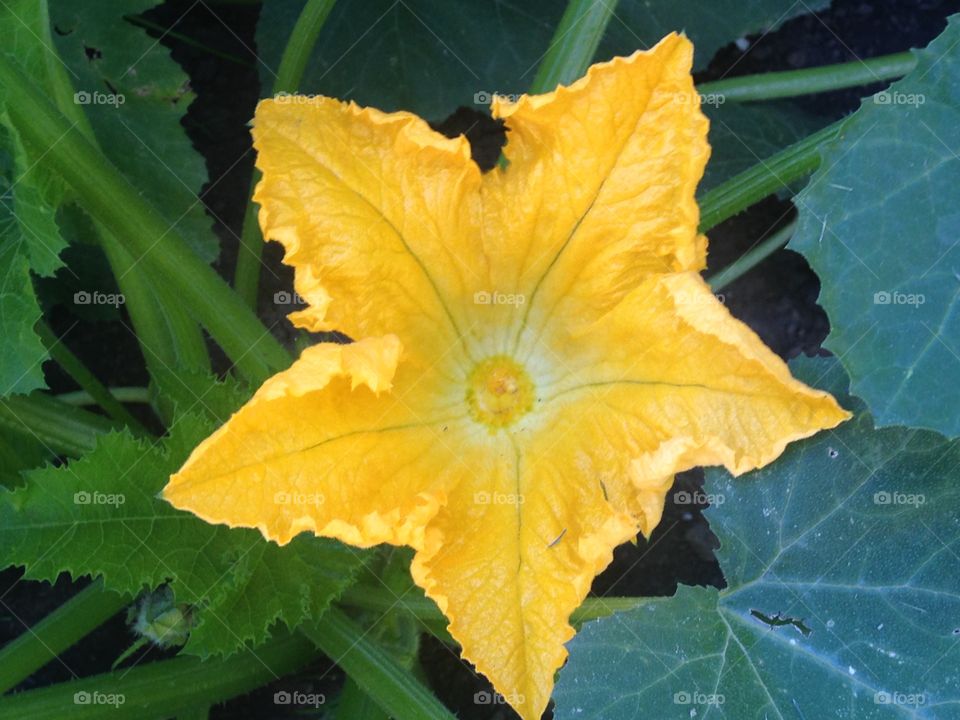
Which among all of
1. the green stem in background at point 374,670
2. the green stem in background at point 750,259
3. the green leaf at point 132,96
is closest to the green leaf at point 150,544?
the green stem in background at point 374,670

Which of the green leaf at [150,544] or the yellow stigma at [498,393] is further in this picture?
the yellow stigma at [498,393]

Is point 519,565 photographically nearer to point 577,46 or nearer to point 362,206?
point 362,206

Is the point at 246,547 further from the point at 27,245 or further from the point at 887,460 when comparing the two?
the point at 887,460

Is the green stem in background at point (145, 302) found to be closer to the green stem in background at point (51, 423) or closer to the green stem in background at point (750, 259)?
the green stem in background at point (51, 423)

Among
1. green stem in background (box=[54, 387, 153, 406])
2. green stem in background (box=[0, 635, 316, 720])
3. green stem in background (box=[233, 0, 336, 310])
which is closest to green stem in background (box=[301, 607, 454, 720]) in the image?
green stem in background (box=[0, 635, 316, 720])

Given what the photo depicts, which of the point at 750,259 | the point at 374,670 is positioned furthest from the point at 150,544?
the point at 750,259

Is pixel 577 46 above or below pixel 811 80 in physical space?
above
